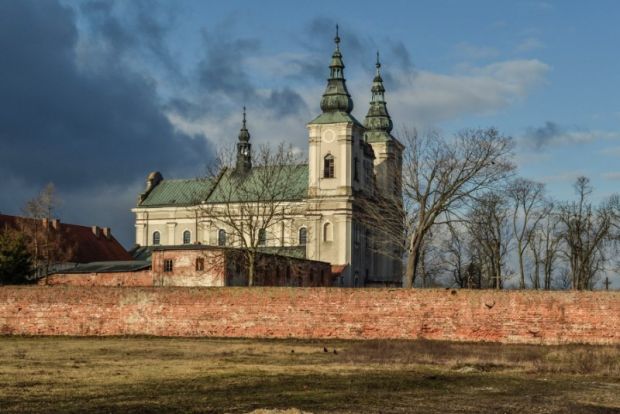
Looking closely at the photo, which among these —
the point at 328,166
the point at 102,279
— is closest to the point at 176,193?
the point at 328,166

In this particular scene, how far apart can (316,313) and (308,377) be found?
39.6ft

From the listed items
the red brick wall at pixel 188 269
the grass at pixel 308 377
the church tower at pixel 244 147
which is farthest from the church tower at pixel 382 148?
the grass at pixel 308 377

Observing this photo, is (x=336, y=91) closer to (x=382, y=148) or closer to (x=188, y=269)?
(x=382, y=148)

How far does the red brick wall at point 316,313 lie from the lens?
28.7 meters

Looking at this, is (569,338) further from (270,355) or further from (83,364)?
(83,364)

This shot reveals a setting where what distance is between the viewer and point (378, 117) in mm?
80812

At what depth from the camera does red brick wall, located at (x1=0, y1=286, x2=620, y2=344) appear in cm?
2870

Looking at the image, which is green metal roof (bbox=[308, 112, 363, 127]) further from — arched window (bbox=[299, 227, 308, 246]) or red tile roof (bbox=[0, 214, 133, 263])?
red tile roof (bbox=[0, 214, 133, 263])

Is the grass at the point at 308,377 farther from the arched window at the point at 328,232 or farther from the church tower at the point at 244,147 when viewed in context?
the church tower at the point at 244,147

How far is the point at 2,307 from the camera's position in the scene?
34062 millimetres

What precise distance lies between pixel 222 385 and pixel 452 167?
25.5 meters

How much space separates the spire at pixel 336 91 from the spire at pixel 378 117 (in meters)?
9.27

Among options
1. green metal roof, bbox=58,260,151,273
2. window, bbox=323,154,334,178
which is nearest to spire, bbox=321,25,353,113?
window, bbox=323,154,334,178

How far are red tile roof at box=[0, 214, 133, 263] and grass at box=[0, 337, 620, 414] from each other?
39.1m
